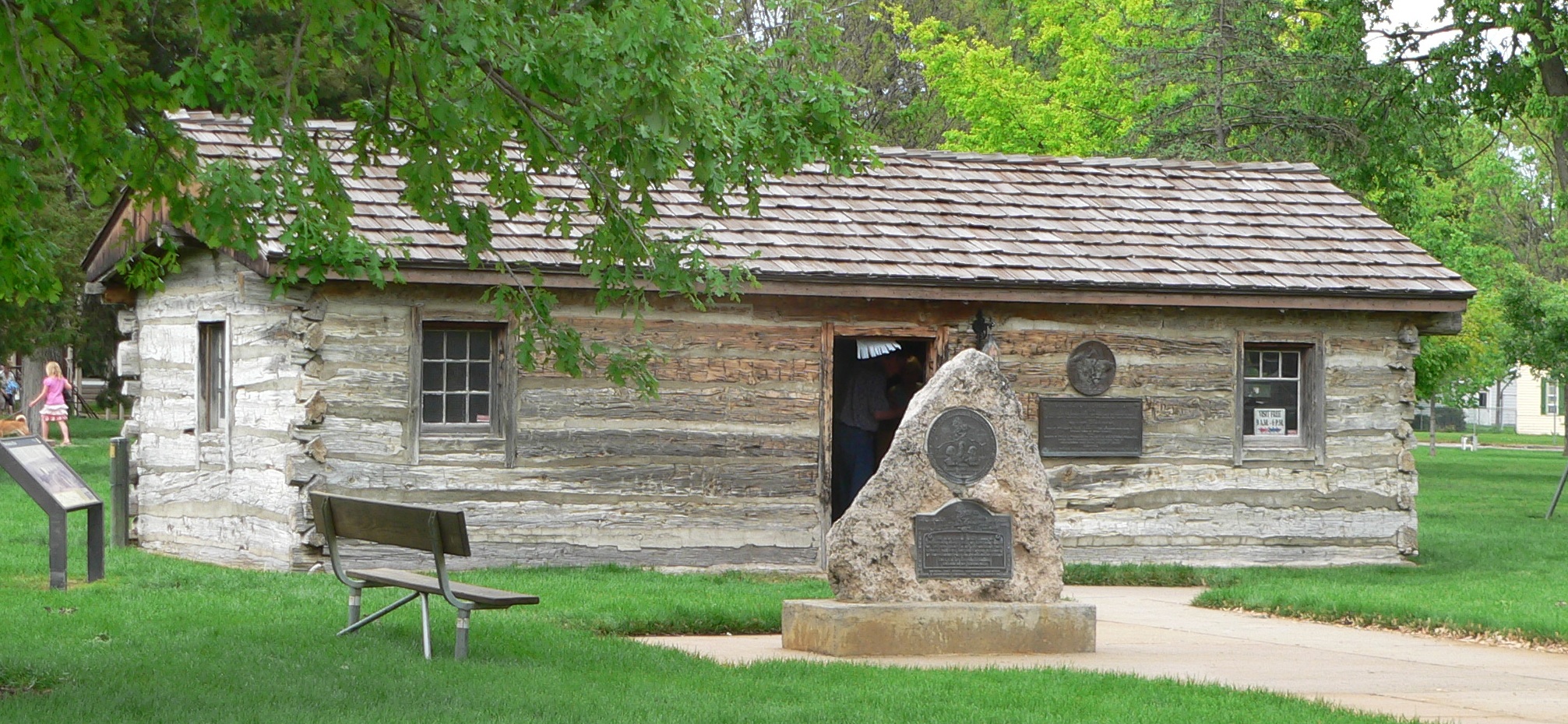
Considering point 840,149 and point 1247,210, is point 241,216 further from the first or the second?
point 1247,210

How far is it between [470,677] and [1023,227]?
9019 millimetres

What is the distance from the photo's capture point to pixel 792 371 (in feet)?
47.7

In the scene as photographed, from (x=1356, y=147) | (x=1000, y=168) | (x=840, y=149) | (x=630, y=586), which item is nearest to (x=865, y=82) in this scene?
(x=1356, y=147)

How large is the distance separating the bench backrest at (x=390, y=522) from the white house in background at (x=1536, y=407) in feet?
213

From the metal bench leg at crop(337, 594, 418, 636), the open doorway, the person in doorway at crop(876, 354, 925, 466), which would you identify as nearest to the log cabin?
the open doorway

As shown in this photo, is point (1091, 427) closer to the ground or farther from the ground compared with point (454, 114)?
closer to the ground

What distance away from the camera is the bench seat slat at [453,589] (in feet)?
28.3

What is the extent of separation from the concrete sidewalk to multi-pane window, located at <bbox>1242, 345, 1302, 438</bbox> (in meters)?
4.09

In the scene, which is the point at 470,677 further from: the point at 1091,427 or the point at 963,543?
the point at 1091,427

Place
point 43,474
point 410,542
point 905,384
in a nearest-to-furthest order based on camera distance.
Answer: point 410,542, point 43,474, point 905,384

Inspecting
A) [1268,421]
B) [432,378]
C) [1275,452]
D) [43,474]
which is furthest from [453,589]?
[1268,421]

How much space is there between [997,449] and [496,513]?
5.14 meters

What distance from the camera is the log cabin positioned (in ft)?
44.2

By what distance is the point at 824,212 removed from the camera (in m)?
15.4
